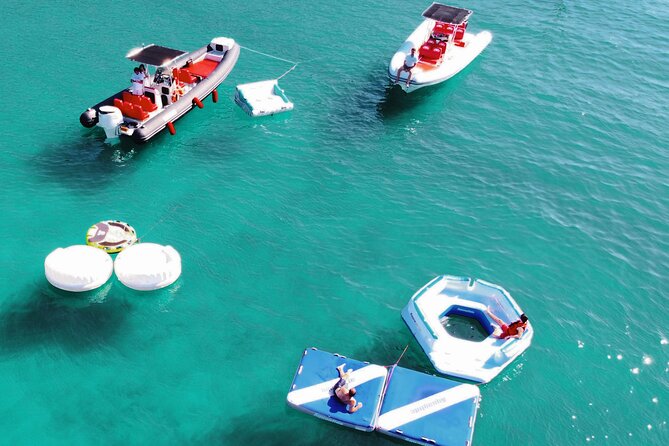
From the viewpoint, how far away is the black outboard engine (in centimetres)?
3291

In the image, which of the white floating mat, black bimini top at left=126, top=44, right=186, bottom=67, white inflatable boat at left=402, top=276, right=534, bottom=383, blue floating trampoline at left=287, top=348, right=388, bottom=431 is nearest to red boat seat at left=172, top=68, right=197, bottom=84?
black bimini top at left=126, top=44, right=186, bottom=67

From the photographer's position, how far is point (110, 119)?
3262 cm

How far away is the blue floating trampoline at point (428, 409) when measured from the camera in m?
20.7

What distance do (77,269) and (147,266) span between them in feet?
9.37

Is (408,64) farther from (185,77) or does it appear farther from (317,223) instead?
(317,223)

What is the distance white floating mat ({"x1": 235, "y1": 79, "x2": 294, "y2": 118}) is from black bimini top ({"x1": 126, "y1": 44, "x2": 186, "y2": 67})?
4780 millimetres

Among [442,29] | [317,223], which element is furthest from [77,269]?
[442,29]

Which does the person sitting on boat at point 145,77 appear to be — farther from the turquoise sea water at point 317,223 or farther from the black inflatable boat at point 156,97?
the turquoise sea water at point 317,223

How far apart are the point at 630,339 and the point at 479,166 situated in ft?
45.5

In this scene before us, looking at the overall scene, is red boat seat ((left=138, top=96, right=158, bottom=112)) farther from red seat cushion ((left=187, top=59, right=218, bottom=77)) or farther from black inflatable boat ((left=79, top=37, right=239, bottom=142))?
red seat cushion ((left=187, top=59, right=218, bottom=77))

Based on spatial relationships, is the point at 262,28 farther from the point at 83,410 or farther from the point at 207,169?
the point at 83,410

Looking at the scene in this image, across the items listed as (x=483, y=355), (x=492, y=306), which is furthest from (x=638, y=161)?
(x=483, y=355)

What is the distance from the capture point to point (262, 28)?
47500 millimetres

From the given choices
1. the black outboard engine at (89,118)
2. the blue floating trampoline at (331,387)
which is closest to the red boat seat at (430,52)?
the black outboard engine at (89,118)
